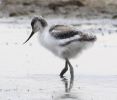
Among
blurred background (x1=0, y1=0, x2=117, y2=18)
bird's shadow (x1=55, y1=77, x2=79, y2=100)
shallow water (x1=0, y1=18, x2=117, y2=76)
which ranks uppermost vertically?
blurred background (x1=0, y1=0, x2=117, y2=18)

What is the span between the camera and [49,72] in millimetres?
12422

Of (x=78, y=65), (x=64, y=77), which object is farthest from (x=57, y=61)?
(x=64, y=77)

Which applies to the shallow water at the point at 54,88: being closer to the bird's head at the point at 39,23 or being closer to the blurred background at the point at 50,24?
the blurred background at the point at 50,24

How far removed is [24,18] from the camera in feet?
82.9

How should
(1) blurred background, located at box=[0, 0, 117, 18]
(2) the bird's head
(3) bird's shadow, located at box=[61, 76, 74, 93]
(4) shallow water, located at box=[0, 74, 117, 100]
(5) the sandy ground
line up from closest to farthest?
(4) shallow water, located at box=[0, 74, 117, 100] → (5) the sandy ground → (3) bird's shadow, located at box=[61, 76, 74, 93] → (2) the bird's head → (1) blurred background, located at box=[0, 0, 117, 18]

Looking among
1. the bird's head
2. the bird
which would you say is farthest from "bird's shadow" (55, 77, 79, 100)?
the bird's head

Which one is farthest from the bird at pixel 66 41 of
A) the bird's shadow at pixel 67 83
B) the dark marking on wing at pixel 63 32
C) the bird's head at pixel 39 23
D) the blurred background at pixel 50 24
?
the blurred background at pixel 50 24

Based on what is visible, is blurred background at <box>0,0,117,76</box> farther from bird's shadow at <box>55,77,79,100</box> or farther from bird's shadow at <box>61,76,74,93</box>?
bird's shadow at <box>55,77,79,100</box>

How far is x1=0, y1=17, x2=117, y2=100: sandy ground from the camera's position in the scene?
33.1 ft

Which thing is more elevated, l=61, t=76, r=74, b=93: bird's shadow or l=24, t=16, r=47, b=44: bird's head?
l=24, t=16, r=47, b=44: bird's head

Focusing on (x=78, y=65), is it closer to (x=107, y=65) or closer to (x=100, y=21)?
(x=107, y=65)

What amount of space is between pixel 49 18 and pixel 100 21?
2.06m

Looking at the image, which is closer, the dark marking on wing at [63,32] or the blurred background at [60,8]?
Result: the dark marking on wing at [63,32]

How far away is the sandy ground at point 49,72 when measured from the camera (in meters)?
10.1
